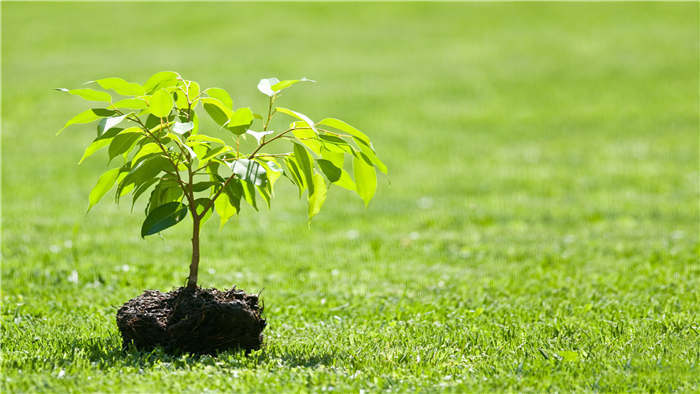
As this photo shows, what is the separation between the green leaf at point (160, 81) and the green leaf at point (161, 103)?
136 millimetres

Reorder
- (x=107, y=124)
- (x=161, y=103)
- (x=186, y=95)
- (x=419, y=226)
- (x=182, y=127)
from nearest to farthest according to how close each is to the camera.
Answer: (x=107, y=124) < (x=182, y=127) < (x=161, y=103) < (x=186, y=95) < (x=419, y=226)

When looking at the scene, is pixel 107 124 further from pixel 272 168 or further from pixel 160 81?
pixel 272 168

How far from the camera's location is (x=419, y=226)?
26.9 feet

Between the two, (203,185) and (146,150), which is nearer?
(146,150)

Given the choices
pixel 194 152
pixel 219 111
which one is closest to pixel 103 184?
pixel 194 152

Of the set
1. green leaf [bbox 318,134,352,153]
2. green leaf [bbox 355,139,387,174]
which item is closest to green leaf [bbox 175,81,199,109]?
green leaf [bbox 318,134,352,153]

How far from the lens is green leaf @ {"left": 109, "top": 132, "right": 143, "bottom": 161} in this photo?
12.6 ft

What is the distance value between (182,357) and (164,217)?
70 cm

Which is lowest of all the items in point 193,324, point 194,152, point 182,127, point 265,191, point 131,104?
point 193,324

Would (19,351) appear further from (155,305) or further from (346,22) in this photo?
(346,22)

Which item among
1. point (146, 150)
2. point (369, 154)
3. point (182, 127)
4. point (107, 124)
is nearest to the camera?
point (107, 124)

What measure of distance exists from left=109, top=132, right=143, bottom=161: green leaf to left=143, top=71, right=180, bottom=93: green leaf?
24 cm

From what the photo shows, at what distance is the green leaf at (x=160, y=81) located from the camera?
12.9ft

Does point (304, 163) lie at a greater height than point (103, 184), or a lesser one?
greater
